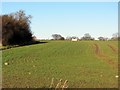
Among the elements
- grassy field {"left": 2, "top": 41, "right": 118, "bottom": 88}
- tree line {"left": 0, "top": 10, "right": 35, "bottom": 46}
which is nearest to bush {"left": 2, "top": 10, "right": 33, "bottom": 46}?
tree line {"left": 0, "top": 10, "right": 35, "bottom": 46}

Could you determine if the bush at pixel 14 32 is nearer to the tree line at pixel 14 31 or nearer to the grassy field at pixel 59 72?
the tree line at pixel 14 31

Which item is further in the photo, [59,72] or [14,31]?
[14,31]

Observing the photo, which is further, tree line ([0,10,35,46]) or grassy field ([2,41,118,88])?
tree line ([0,10,35,46])

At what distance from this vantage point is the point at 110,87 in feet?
41.5

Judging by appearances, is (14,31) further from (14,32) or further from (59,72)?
(59,72)

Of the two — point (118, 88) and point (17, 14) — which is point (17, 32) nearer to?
point (17, 14)

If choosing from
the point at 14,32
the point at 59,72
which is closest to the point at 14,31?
the point at 14,32

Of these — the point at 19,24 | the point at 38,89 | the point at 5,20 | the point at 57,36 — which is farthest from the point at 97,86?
the point at 57,36

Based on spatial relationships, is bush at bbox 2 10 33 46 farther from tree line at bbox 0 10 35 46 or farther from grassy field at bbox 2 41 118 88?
grassy field at bbox 2 41 118 88

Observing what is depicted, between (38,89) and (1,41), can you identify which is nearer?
(38,89)

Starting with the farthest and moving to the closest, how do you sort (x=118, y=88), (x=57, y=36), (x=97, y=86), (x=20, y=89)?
(x=57, y=36)
(x=97, y=86)
(x=118, y=88)
(x=20, y=89)

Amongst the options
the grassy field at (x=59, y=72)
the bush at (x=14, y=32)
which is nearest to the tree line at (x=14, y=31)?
the bush at (x=14, y=32)

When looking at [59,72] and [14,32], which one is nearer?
[59,72]

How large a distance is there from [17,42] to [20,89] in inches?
2730
